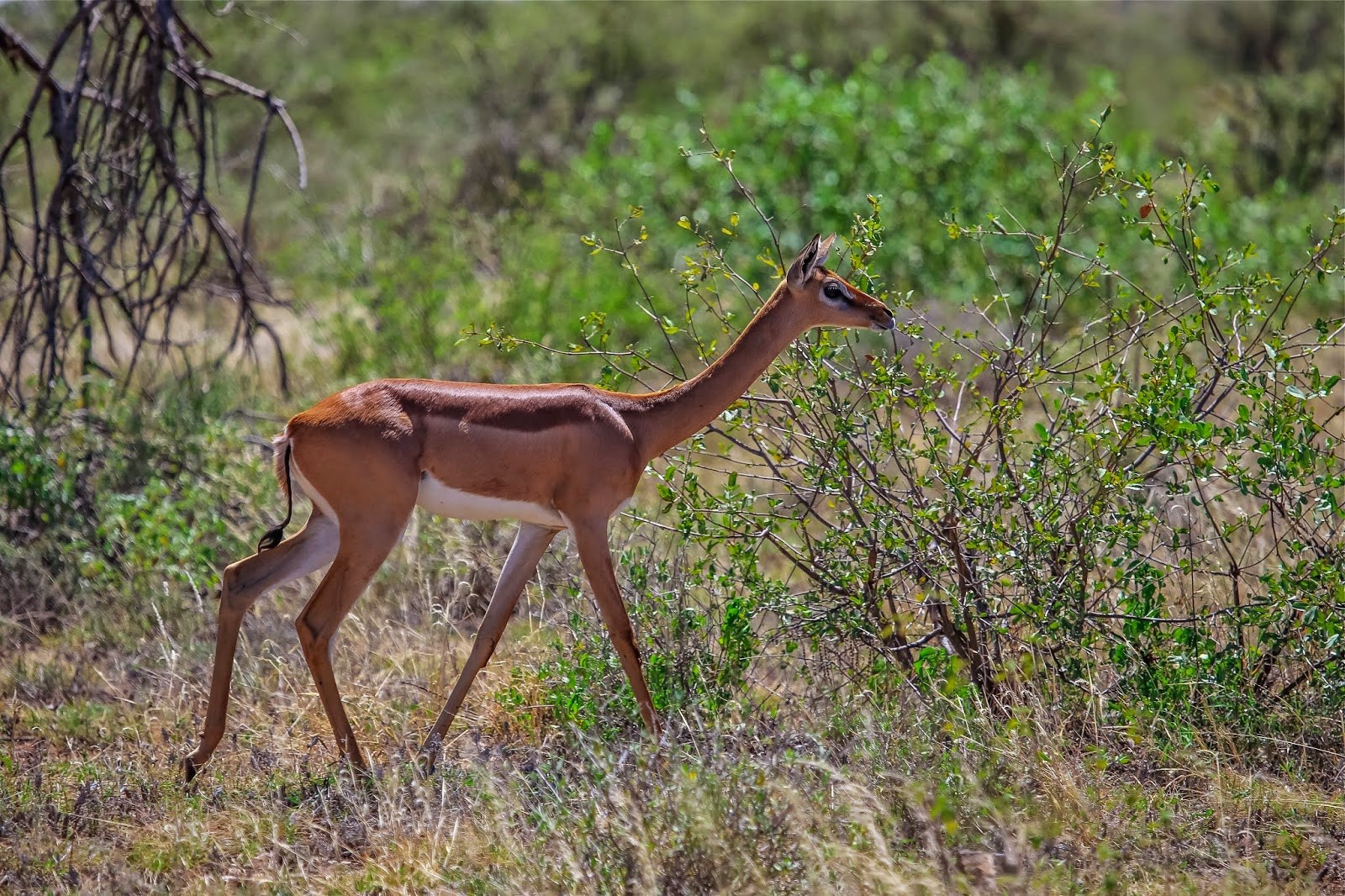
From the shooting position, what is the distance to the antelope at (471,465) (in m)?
4.98

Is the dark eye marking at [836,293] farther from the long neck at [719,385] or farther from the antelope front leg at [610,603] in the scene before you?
the antelope front leg at [610,603]

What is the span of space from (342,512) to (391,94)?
1885 cm

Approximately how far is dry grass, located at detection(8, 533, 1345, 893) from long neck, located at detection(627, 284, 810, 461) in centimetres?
86

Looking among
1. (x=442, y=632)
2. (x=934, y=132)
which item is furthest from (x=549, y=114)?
(x=442, y=632)

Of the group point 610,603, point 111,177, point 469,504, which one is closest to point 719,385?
point 610,603

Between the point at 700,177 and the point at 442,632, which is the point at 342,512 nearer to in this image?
the point at 442,632

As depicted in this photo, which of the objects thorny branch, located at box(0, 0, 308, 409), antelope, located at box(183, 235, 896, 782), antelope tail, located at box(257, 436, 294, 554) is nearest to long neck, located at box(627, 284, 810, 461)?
antelope, located at box(183, 235, 896, 782)

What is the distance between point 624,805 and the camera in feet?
13.0

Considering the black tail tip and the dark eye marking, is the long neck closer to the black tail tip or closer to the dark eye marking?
the dark eye marking

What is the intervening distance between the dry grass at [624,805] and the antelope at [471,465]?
11.5 inches

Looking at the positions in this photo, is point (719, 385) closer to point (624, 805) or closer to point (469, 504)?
point (469, 504)

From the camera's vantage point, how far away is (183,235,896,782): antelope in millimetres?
4980

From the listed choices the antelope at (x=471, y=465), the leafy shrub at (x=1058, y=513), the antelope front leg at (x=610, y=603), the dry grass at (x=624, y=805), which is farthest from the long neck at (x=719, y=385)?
the dry grass at (x=624, y=805)

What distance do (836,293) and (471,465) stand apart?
1.54m
